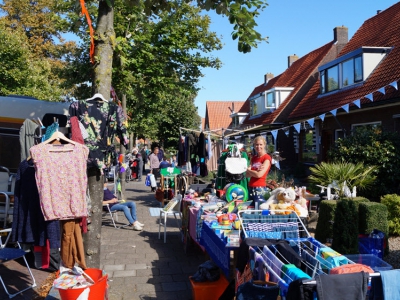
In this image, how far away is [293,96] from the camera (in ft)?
79.1

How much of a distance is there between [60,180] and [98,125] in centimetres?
110

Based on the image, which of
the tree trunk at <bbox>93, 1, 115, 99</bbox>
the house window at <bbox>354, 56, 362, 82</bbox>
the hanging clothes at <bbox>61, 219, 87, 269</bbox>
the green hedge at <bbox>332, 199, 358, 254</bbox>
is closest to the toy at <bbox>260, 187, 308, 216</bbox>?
the green hedge at <bbox>332, 199, 358, 254</bbox>

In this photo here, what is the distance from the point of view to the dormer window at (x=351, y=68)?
51.4 ft

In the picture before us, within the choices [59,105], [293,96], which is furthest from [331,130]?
[59,105]

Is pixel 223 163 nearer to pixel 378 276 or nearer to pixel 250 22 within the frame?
pixel 250 22

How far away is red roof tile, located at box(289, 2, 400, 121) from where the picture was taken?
14.2 m

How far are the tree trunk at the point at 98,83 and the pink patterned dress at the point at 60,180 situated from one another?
2.17 ft

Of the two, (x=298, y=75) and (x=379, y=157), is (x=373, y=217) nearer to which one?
(x=379, y=157)

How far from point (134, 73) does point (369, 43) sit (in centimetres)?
1069

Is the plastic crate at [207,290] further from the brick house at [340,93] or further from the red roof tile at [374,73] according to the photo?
the red roof tile at [374,73]

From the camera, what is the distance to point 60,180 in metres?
4.24

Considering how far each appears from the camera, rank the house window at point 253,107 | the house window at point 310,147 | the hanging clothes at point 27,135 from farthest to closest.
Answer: the house window at point 253,107 < the house window at point 310,147 < the hanging clothes at point 27,135

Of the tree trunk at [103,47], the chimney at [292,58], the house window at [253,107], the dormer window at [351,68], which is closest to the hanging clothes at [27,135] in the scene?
the tree trunk at [103,47]

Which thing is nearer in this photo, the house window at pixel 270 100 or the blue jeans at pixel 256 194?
the blue jeans at pixel 256 194
